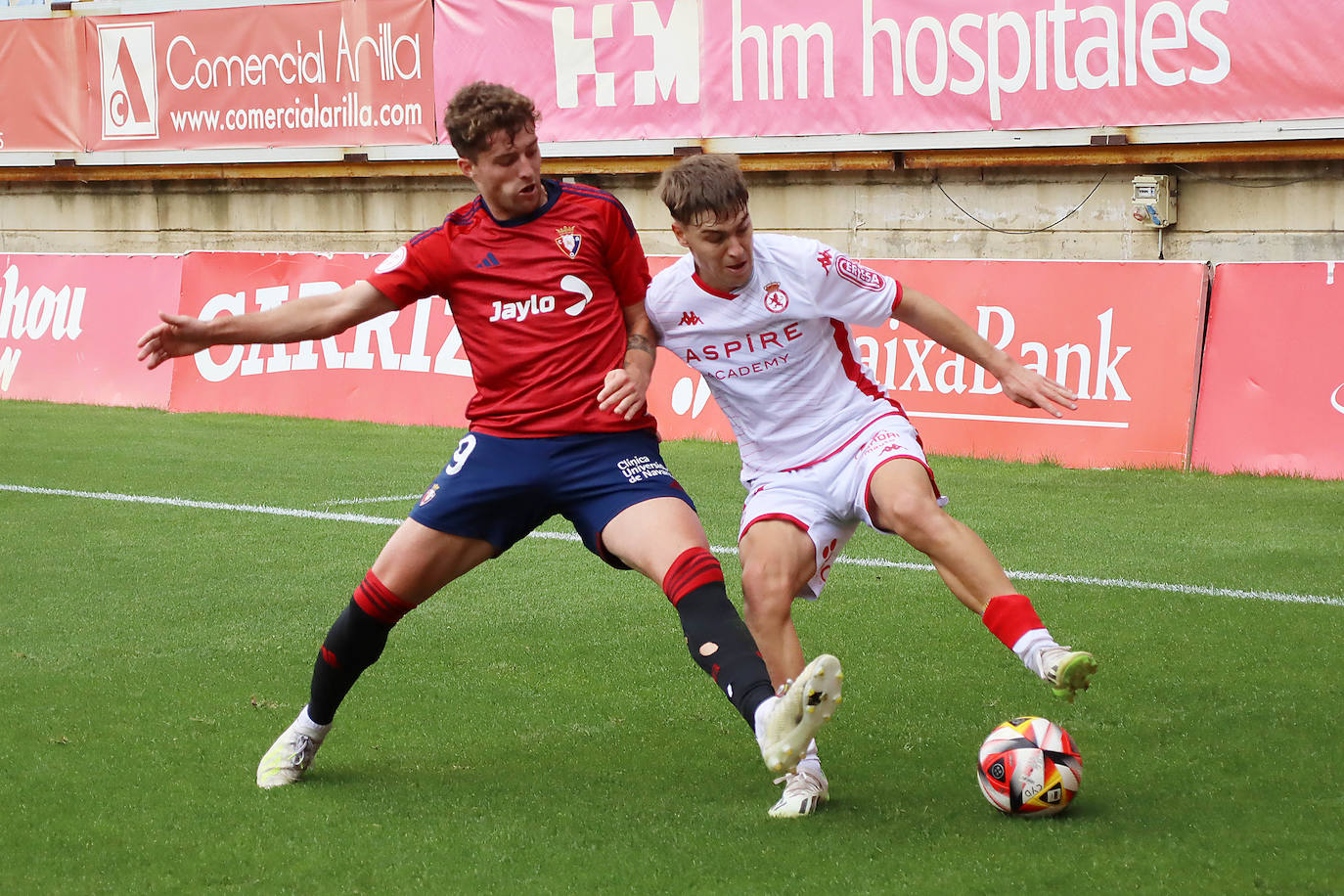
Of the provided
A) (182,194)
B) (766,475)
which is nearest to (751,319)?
(766,475)

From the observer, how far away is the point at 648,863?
4109 millimetres

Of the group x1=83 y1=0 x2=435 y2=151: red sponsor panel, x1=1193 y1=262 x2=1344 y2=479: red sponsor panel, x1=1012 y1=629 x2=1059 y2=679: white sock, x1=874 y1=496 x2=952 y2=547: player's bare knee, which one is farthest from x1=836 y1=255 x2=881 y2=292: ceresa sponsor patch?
x1=83 y1=0 x2=435 y2=151: red sponsor panel

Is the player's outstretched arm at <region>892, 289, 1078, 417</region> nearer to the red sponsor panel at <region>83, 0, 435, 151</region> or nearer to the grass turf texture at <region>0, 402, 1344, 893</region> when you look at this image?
the grass turf texture at <region>0, 402, 1344, 893</region>

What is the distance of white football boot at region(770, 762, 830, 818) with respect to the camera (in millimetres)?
4488

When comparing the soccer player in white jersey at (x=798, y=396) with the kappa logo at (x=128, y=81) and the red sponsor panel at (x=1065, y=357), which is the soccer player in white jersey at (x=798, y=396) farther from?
the kappa logo at (x=128, y=81)

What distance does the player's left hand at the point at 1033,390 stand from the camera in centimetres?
470

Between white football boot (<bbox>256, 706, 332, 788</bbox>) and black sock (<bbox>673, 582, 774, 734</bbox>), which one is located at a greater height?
black sock (<bbox>673, 582, 774, 734</bbox>)

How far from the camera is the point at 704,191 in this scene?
4.51m

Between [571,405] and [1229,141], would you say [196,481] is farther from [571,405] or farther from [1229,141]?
[1229,141]

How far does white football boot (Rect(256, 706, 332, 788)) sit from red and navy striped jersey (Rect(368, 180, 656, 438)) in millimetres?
1063

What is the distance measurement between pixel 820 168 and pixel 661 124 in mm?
1664

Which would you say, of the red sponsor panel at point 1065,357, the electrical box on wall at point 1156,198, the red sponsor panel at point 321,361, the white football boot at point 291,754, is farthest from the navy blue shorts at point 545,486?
the electrical box on wall at point 1156,198

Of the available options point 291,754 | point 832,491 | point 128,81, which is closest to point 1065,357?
point 832,491

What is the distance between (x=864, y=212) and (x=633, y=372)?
10783mm
